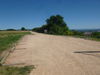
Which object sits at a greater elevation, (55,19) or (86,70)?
(55,19)

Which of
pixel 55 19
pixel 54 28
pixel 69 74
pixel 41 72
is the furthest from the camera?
pixel 55 19

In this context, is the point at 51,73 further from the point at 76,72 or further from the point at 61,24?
the point at 61,24

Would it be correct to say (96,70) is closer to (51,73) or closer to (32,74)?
(51,73)

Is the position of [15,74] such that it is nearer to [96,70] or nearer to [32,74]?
[32,74]

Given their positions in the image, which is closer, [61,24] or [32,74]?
[32,74]

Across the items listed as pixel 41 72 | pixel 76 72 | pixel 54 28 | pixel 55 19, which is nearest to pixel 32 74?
pixel 41 72

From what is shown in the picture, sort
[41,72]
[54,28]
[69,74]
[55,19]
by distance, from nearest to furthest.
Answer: [69,74] → [41,72] → [54,28] → [55,19]

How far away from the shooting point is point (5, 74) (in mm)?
7438

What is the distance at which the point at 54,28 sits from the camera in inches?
2719

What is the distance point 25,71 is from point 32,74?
57 centimetres

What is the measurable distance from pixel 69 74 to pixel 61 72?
0.42 metres

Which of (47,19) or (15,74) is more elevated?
(47,19)

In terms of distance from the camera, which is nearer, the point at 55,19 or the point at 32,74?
the point at 32,74

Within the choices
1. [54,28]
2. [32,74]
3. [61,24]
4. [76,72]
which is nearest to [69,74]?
[76,72]
